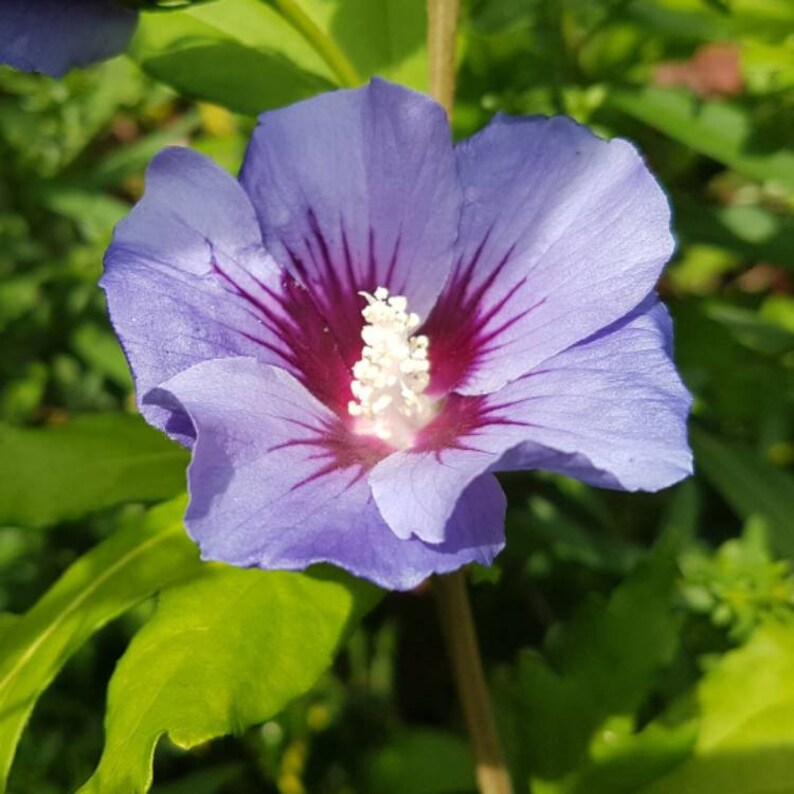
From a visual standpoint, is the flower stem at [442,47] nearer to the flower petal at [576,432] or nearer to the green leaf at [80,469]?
the flower petal at [576,432]

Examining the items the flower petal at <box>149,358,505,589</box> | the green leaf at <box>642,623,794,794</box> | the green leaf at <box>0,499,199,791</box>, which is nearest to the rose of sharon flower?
the flower petal at <box>149,358,505,589</box>

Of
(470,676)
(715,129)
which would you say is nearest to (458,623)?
(470,676)

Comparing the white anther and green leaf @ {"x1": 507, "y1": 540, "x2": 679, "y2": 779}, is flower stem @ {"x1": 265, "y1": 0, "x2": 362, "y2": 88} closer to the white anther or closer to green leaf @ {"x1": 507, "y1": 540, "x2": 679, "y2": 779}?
the white anther

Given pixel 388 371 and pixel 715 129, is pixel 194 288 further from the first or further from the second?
pixel 715 129

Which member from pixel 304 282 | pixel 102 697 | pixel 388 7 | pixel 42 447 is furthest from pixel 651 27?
pixel 102 697

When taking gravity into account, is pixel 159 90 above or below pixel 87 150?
above

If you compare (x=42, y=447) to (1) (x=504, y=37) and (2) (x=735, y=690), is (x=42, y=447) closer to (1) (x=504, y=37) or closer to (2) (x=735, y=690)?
(2) (x=735, y=690)
